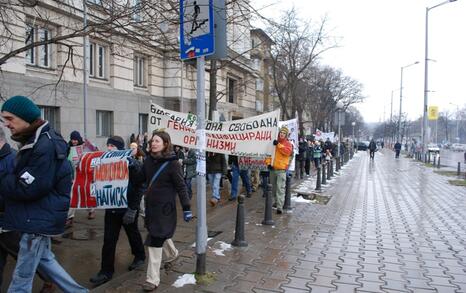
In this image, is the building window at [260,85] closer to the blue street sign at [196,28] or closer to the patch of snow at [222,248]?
the patch of snow at [222,248]

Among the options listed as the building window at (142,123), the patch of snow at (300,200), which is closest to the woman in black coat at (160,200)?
the patch of snow at (300,200)

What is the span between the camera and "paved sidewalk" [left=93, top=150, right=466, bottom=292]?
17.3 feet

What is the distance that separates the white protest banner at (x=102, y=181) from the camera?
555 centimetres

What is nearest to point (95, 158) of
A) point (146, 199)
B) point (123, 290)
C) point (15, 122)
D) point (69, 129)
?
point (146, 199)

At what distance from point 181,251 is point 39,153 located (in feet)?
11.3

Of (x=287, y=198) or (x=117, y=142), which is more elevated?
(x=117, y=142)

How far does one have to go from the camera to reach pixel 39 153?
11.5 ft

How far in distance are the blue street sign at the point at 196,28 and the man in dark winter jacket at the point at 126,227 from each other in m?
1.64

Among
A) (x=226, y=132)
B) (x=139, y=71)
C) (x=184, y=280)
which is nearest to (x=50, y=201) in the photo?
(x=184, y=280)

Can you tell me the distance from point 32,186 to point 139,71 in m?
20.3

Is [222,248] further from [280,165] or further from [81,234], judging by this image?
[280,165]

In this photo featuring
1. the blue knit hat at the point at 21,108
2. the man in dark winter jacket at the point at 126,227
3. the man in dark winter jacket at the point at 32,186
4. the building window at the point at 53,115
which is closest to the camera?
the man in dark winter jacket at the point at 32,186

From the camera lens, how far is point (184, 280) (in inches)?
205

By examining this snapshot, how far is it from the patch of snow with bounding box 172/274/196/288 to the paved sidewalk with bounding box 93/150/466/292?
8cm
